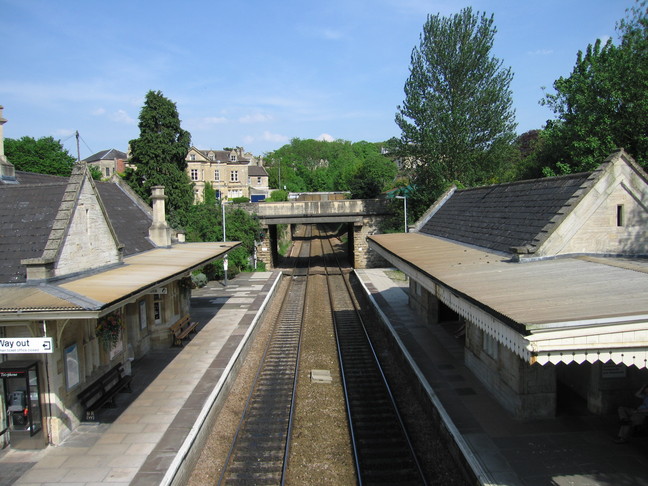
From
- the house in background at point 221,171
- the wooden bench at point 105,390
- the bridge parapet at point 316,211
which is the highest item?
the house in background at point 221,171

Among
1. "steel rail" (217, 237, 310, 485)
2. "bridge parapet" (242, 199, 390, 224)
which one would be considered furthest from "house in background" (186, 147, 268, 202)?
"steel rail" (217, 237, 310, 485)

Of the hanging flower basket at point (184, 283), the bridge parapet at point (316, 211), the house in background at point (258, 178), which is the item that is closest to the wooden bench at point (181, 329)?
the hanging flower basket at point (184, 283)

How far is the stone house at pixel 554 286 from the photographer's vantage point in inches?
246

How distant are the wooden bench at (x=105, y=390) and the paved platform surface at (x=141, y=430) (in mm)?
254

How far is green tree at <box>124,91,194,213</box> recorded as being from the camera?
35.0m

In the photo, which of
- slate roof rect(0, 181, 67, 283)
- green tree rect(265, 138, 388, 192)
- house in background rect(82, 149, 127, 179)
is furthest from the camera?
green tree rect(265, 138, 388, 192)

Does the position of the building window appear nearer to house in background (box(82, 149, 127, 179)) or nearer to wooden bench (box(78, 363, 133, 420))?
wooden bench (box(78, 363, 133, 420))

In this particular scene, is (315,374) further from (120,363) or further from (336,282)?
(336,282)

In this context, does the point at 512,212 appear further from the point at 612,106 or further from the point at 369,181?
the point at 369,181

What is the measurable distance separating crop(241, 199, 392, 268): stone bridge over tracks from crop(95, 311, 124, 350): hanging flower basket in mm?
24498

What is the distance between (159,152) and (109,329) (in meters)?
25.8

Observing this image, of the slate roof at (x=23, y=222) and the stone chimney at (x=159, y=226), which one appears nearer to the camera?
the slate roof at (x=23, y=222)

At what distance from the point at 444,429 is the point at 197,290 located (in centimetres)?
2092

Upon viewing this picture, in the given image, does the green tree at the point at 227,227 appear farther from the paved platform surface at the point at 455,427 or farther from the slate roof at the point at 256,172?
the slate roof at the point at 256,172
